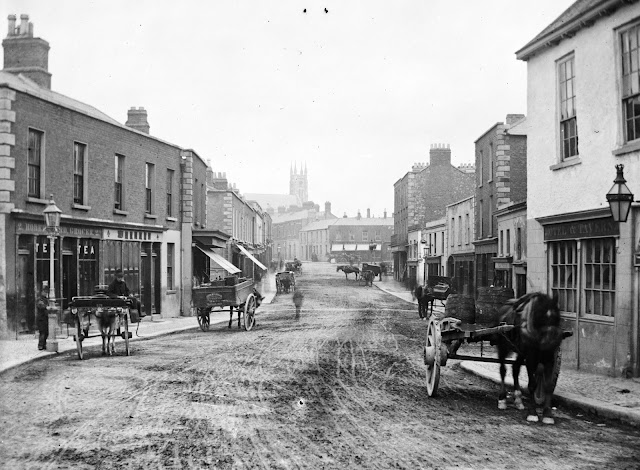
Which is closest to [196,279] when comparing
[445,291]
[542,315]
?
[445,291]

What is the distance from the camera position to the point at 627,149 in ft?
35.2

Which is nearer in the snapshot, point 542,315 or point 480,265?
point 542,315

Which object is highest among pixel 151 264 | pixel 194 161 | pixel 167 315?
pixel 194 161

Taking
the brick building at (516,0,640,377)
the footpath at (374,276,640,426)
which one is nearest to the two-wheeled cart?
the footpath at (374,276,640,426)

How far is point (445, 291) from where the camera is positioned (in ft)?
73.1

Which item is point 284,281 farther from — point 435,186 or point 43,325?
point 43,325

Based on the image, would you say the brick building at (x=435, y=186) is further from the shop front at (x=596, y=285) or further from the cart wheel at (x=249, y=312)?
the shop front at (x=596, y=285)

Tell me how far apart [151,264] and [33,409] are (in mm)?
16623

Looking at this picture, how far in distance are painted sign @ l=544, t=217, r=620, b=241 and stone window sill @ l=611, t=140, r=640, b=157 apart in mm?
1056

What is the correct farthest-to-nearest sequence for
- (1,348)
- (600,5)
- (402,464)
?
(1,348) → (600,5) → (402,464)

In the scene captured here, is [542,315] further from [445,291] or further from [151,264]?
[151,264]

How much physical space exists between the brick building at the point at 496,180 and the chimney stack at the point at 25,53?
1754cm

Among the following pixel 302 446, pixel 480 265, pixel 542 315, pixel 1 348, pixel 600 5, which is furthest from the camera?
pixel 480 265

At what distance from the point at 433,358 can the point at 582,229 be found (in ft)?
14.9
